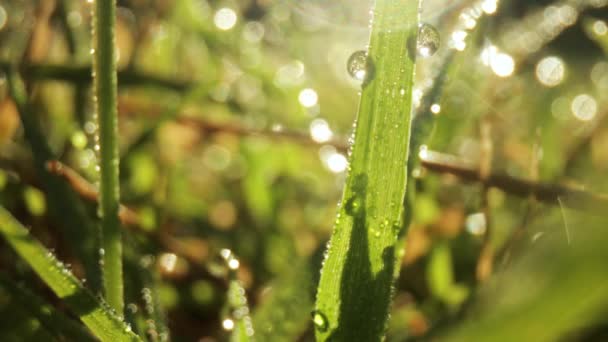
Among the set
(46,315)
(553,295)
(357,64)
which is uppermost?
(357,64)

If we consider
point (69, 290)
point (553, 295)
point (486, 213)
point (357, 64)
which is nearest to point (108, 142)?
point (69, 290)

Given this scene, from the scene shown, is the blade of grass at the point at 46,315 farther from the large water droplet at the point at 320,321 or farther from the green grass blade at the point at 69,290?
the large water droplet at the point at 320,321

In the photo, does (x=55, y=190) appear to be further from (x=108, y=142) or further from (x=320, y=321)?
(x=320, y=321)

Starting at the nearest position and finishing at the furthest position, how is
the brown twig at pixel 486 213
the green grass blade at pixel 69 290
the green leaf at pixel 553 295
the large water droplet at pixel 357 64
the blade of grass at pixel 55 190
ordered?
the green leaf at pixel 553 295, the green grass blade at pixel 69 290, the large water droplet at pixel 357 64, the blade of grass at pixel 55 190, the brown twig at pixel 486 213

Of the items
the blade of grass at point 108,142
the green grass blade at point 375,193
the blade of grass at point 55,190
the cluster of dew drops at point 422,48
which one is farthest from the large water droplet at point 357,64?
the blade of grass at point 55,190

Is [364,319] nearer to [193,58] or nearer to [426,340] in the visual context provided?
[426,340]

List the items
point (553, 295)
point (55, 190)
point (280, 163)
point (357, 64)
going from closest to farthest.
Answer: point (553, 295), point (357, 64), point (55, 190), point (280, 163)

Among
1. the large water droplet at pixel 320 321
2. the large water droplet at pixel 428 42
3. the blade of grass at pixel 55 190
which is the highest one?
the large water droplet at pixel 428 42
